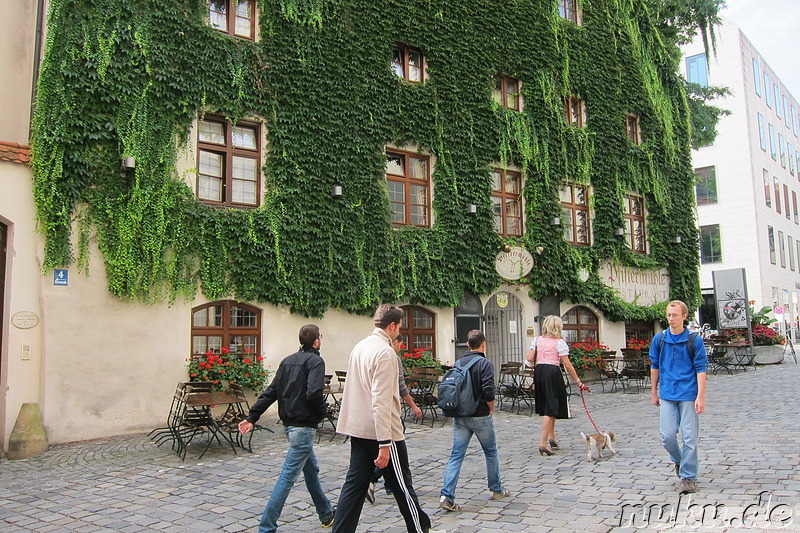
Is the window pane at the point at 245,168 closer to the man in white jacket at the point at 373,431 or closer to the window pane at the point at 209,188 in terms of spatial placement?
the window pane at the point at 209,188

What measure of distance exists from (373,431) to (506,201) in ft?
41.1

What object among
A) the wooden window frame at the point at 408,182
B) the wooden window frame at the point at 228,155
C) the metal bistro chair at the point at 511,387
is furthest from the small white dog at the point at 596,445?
the wooden window frame at the point at 228,155

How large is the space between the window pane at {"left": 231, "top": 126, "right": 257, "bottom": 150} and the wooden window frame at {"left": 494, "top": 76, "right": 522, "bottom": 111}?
6.93m

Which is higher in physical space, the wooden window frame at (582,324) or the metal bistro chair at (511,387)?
the wooden window frame at (582,324)

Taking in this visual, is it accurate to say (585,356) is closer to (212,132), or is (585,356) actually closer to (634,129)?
(634,129)

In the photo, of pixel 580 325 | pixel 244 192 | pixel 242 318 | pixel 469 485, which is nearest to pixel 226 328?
pixel 242 318

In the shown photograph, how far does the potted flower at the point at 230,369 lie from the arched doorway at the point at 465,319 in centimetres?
487

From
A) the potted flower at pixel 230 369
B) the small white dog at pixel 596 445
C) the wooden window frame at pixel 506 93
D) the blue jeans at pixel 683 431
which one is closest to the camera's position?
the blue jeans at pixel 683 431

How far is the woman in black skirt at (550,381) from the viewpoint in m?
8.05

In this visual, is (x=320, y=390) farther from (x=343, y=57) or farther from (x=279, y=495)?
(x=343, y=57)

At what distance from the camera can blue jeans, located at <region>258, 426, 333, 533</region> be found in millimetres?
4902

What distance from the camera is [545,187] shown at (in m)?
16.8

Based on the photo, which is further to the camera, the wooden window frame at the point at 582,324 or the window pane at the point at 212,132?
the wooden window frame at the point at 582,324

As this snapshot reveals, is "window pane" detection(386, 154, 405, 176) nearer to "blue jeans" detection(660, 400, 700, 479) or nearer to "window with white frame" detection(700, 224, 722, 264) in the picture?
"blue jeans" detection(660, 400, 700, 479)
